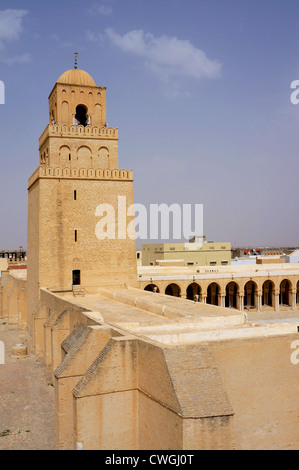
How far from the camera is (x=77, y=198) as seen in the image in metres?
22.7

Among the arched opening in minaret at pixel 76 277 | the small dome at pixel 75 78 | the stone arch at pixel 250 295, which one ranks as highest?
the small dome at pixel 75 78

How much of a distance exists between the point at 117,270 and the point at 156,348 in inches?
548

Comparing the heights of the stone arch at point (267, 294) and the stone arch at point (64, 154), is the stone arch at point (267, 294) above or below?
below

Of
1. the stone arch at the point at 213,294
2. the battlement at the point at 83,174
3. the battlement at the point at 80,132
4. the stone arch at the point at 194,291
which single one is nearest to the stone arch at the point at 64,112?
the battlement at the point at 80,132

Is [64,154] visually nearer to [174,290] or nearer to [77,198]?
[77,198]

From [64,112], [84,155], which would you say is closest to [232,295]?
[84,155]

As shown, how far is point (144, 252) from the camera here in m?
53.6

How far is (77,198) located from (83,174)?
1295mm

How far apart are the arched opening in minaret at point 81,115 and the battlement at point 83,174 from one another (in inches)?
147

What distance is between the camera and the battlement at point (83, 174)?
22312 millimetres

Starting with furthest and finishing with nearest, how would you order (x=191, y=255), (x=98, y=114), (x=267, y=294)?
(x=191, y=255) < (x=267, y=294) < (x=98, y=114)

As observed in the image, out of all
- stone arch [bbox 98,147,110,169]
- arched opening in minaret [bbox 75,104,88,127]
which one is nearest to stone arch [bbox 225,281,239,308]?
stone arch [bbox 98,147,110,169]

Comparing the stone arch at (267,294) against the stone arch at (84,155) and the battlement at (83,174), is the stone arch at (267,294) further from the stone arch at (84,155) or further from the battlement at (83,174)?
the stone arch at (84,155)

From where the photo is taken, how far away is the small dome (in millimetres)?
24250
